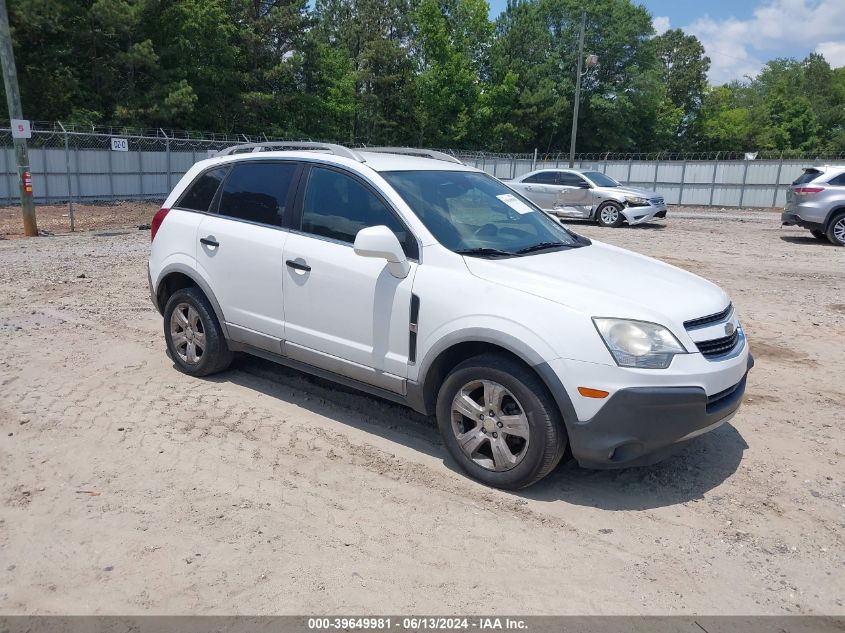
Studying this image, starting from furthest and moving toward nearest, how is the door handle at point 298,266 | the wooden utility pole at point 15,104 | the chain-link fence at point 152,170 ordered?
the chain-link fence at point 152,170
the wooden utility pole at point 15,104
the door handle at point 298,266

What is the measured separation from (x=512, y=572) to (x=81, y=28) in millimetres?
33290

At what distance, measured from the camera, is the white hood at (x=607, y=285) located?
3674mm

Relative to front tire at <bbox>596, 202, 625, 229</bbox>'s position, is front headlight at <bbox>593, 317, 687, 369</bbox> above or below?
above

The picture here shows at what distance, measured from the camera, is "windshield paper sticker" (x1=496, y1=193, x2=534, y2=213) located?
502cm

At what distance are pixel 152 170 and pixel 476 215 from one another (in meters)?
23.6

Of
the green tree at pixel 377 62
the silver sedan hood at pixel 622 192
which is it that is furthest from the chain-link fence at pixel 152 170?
the green tree at pixel 377 62

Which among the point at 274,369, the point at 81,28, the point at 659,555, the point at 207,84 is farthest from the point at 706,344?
the point at 207,84

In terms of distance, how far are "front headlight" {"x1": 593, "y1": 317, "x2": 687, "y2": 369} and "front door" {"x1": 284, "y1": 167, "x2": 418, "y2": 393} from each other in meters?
1.22

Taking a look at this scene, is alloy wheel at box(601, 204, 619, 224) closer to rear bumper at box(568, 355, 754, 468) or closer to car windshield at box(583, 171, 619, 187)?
car windshield at box(583, 171, 619, 187)

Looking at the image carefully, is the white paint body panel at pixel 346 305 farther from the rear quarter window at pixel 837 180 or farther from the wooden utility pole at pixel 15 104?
the rear quarter window at pixel 837 180

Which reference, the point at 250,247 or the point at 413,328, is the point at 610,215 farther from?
the point at 413,328

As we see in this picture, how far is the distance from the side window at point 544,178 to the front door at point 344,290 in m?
16.0

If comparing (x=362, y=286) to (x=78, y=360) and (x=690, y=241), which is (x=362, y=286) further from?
(x=690, y=241)

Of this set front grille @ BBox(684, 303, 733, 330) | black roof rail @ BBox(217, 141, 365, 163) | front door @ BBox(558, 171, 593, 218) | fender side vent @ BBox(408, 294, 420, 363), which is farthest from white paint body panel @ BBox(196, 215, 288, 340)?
front door @ BBox(558, 171, 593, 218)
